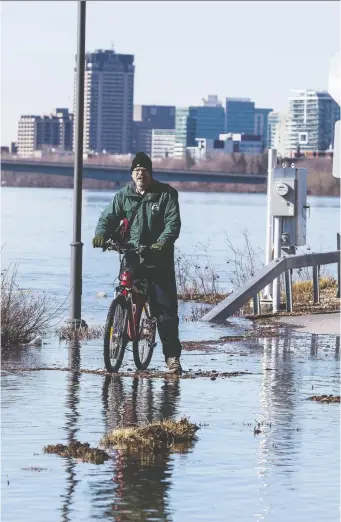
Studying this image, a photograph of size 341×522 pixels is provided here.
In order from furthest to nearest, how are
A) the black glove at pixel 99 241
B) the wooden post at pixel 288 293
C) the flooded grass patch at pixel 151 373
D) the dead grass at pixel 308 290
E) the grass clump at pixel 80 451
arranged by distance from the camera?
1. the dead grass at pixel 308 290
2. the wooden post at pixel 288 293
3. the flooded grass patch at pixel 151 373
4. the black glove at pixel 99 241
5. the grass clump at pixel 80 451

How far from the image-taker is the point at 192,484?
8.34 m

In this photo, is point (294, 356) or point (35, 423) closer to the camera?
point (35, 423)

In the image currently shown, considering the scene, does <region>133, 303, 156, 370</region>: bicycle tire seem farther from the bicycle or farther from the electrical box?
the electrical box

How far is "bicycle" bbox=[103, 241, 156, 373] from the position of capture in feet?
42.6

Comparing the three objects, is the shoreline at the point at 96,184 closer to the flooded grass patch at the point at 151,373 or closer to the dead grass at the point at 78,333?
the dead grass at the point at 78,333

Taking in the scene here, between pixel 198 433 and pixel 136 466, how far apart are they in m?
1.28

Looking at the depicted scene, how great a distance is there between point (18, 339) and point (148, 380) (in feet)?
10.7

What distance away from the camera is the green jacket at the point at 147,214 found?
13.0 m

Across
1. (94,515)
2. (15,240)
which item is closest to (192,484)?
(94,515)

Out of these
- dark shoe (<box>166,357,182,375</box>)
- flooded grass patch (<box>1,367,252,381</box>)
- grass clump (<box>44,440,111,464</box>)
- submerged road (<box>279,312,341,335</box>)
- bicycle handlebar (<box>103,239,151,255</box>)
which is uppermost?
bicycle handlebar (<box>103,239,151,255</box>)

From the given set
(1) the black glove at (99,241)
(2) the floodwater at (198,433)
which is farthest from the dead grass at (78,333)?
(1) the black glove at (99,241)

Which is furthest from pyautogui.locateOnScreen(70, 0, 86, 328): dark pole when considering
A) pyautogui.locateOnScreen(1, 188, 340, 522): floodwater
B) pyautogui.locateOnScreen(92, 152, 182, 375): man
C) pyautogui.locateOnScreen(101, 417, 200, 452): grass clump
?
pyautogui.locateOnScreen(101, 417, 200, 452): grass clump

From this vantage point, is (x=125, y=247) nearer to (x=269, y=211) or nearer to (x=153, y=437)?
Answer: (x=153, y=437)

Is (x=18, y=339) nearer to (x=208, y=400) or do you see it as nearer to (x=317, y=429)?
(x=208, y=400)
